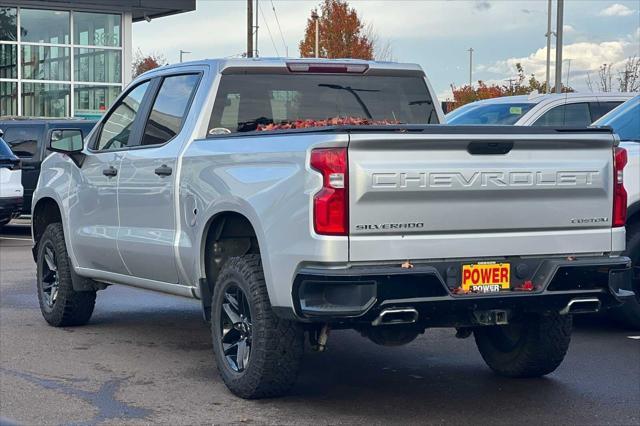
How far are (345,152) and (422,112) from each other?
8.36ft

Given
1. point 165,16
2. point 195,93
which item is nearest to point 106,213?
point 195,93

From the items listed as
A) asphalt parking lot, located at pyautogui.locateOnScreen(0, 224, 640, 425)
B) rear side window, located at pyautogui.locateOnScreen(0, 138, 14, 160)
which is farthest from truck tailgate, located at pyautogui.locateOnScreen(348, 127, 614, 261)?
rear side window, located at pyautogui.locateOnScreen(0, 138, 14, 160)

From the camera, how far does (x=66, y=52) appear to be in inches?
1363

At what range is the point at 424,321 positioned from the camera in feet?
19.9

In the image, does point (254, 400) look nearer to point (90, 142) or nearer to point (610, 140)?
point (610, 140)

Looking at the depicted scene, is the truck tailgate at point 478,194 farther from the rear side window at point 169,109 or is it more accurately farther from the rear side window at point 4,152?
the rear side window at point 4,152

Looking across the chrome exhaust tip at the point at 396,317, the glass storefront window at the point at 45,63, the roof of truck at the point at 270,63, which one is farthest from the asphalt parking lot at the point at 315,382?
the glass storefront window at the point at 45,63

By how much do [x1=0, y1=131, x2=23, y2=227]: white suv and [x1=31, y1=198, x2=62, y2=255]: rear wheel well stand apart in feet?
26.5

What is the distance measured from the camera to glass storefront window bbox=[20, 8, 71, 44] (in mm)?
34031

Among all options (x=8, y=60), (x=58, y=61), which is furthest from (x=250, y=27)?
(x=8, y=60)

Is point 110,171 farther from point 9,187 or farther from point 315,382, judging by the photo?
point 9,187

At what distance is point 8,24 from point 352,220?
3013 centimetres

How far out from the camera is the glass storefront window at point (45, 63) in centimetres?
3412

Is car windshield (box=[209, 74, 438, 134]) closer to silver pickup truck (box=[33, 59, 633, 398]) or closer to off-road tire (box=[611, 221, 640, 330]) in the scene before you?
silver pickup truck (box=[33, 59, 633, 398])
